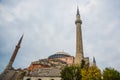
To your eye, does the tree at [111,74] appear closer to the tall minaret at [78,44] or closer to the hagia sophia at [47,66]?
the hagia sophia at [47,66]

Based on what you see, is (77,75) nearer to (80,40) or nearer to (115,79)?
(115,79)

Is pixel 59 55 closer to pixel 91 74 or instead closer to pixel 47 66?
pixel 47 66

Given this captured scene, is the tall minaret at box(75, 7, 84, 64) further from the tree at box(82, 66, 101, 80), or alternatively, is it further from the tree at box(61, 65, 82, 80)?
the tree at box(82, 66, 101, 80)

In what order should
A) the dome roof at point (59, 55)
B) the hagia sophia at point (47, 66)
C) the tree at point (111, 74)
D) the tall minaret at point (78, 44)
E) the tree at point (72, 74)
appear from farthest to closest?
the dome roof at point (59, 55) < the tall minaret at point (78, 44) < the hagia sophia at point (47, 66) < the tree at point (72, 74) < the tree at point (111, 74)

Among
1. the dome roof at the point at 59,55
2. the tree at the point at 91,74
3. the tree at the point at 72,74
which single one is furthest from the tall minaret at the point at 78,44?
the tree at the point at 91,74

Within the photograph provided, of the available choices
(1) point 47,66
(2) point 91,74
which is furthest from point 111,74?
(1) point 47,66

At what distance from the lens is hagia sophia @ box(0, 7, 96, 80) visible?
1358 inches

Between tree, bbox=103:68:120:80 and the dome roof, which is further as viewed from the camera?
the dome roof

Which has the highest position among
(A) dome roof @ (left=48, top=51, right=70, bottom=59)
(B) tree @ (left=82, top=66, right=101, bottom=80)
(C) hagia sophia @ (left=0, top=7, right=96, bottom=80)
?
(A) dome roof @ (left=48, top=51, right=70, bottom=59)

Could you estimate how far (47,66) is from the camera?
44688 millimetres

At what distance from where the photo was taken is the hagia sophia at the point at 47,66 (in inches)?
1358

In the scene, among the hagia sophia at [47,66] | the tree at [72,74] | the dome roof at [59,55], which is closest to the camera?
the tree at [72,74]

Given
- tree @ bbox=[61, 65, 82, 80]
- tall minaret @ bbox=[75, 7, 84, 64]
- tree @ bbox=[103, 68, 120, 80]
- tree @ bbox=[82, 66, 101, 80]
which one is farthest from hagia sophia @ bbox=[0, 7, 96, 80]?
tree @ bbox=[103, 68, 120, 80]

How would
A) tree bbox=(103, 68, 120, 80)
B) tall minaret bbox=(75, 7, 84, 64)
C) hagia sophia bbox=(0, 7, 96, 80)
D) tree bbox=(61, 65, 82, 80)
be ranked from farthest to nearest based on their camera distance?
1. tall minaret bbox=(75, 7, 84, 64)
2. hagia sophia bbox=(0, 7, 96, 80)
3. tree bbox=(61, 65, 82, 80)
4. tree bbox=(103, 68, 120, 80)
